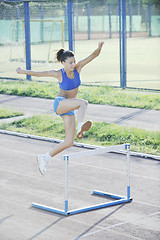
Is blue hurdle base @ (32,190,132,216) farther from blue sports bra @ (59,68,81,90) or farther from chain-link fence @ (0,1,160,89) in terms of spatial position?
chain-link fence @ (0,1,160,89)

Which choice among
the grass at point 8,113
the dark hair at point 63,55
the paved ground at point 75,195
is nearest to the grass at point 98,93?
the grass at point 8,113

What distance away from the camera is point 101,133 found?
38.7 feet

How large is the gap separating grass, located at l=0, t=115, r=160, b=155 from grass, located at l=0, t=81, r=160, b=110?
2525mm

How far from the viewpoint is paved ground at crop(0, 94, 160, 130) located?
12.9 m

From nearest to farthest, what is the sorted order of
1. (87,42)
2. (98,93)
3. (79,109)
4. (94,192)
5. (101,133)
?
1. (79,109)
2. (94,192)
3. (101,133)
4. (98,93)
5. (87,42)

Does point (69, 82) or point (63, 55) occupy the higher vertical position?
point (63, 55)

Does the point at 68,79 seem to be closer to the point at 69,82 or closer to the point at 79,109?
the point at 69,82

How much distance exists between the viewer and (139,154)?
10242mm

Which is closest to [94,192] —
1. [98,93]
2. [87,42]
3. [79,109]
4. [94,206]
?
[94,206]

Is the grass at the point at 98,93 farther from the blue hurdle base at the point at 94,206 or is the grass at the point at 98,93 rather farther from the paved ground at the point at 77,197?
the blue hurdle base at the point at 94,206

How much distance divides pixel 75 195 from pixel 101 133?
3.97 metres

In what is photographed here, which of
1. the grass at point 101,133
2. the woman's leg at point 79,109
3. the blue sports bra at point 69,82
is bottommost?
the grass at point 101,133

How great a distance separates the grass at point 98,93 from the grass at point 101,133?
8.28 ft

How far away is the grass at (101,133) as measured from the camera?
36.0 ft
